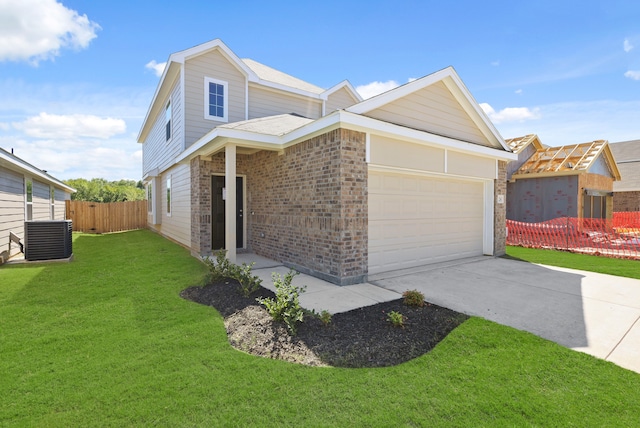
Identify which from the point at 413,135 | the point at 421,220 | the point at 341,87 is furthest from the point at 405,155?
the point at 341,87

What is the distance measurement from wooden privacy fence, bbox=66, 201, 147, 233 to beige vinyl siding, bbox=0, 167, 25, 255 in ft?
23.2

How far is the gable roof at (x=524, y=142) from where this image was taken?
1523 centimetres

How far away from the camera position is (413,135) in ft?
22.4

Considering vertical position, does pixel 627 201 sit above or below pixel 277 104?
below

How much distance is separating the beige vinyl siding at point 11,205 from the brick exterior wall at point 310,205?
16.8 feet

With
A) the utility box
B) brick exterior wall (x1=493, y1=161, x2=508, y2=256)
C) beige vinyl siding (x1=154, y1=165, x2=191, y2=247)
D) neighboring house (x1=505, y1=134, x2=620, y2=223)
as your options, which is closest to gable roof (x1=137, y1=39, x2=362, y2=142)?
beige vinyl siding (x1=154, y1=165, x2=191, y2=247)

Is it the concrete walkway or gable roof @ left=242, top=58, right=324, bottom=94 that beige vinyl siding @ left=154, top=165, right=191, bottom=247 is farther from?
gable roof @ left=242, top=58, right=324, bottom=94

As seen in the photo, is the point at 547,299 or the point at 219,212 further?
the point at 219,212

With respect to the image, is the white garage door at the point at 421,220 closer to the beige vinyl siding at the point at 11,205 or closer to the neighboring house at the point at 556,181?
the neighboring house at the point at 556,181

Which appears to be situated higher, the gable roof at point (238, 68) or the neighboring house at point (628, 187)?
the gable roof at point (238, 68)

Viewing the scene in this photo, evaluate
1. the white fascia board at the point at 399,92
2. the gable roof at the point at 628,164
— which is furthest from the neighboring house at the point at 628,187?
the white fascia board at the point at 399,92

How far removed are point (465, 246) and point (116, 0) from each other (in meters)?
11.6

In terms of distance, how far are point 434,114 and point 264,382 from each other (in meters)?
7.46

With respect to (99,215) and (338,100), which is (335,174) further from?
(99,215)
